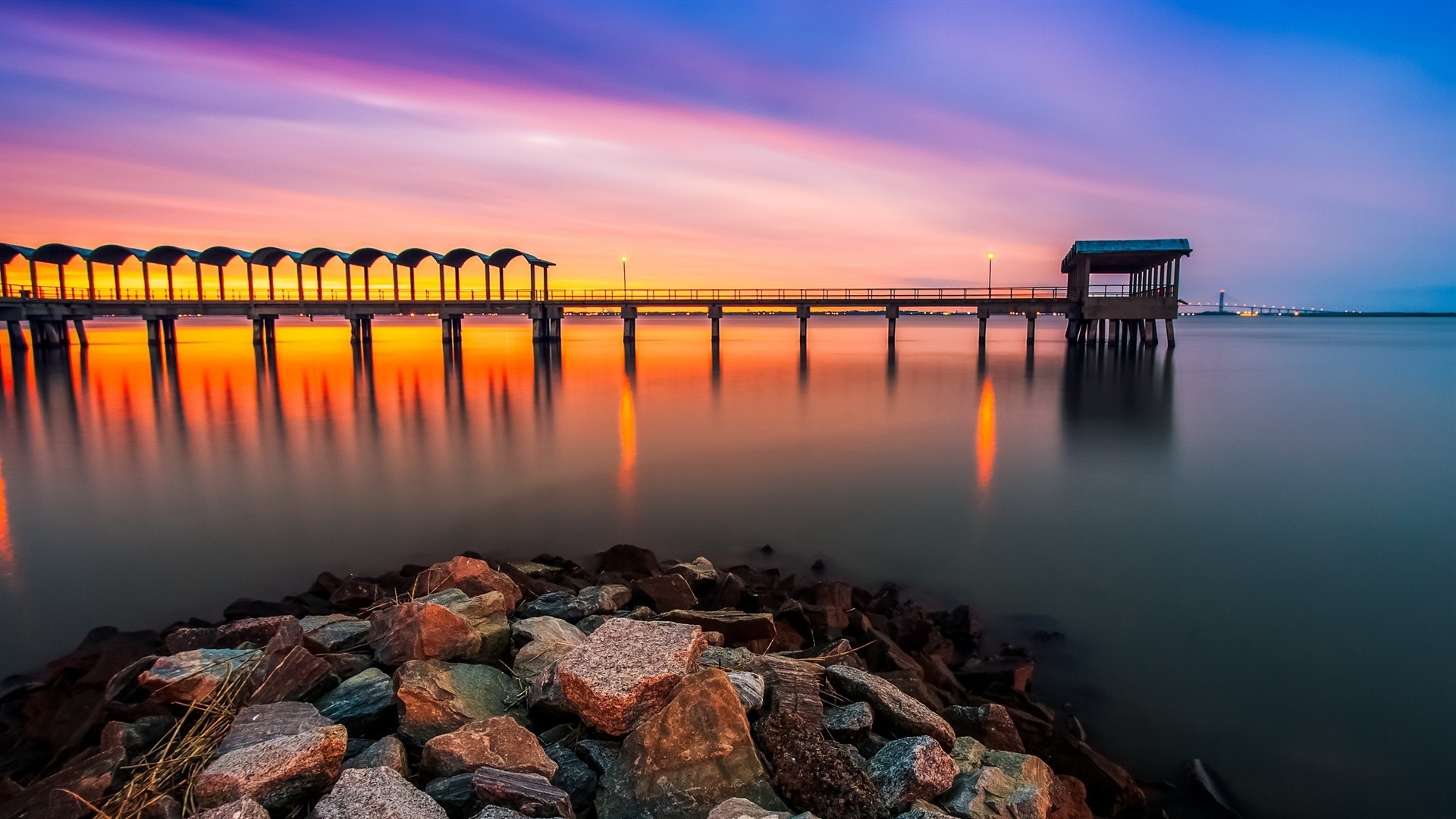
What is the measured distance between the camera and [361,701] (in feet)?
16.3

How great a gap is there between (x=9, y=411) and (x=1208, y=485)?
35.1 metres

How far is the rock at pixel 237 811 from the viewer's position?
11.7ft

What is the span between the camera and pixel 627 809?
13.3 ft

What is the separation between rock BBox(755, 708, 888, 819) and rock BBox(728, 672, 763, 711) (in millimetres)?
236

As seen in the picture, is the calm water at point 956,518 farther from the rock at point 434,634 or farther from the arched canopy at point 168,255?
the arched canopy at point 168,255

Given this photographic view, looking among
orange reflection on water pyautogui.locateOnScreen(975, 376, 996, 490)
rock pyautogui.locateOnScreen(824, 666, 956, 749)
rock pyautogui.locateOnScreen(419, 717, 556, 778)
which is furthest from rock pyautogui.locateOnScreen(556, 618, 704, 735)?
orange reflection on water pyautogui.locateOnScreen(975, 376, 996, 490)

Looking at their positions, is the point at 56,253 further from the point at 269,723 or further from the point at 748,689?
the point at 748,689

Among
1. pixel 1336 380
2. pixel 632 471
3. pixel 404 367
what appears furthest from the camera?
pixel 404 367

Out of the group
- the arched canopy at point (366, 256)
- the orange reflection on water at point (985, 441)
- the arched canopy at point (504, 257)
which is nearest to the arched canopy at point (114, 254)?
the arched canopy at point (366, 256)

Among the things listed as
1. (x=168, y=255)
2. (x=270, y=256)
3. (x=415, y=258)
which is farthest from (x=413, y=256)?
(x=168, y=255)

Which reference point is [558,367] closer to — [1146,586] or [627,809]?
[1146,586]

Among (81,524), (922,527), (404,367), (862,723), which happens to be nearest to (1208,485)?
(922,527)

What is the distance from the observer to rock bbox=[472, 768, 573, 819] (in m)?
3.80

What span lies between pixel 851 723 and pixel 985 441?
16.3 m
